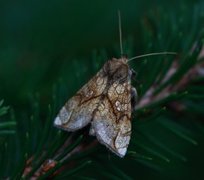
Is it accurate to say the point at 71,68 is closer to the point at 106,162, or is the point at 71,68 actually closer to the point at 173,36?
the point at 173,36

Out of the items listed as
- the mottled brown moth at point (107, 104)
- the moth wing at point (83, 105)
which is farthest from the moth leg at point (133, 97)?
the moth wing at point (83, 105)

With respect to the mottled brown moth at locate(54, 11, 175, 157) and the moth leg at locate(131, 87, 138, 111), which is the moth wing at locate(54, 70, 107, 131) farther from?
the moth leg at locate(131, 87, 138, 111)

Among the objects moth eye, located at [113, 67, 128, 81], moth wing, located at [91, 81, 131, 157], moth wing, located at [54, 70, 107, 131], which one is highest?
moth eye, located at [113, 67, 128, 81]

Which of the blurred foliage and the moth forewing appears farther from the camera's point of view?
the moth forewing

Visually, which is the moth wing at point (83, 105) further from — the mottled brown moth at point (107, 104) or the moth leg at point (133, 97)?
the moth leg at point (133, 97)

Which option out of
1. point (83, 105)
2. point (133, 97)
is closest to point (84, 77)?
point (83, 105)

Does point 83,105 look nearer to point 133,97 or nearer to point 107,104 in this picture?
point 107,104

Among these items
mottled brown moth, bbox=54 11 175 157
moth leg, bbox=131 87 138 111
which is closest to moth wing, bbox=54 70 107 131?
mottled brown moth, bbox=54 11 175 157

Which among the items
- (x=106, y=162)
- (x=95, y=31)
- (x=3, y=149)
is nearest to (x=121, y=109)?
(x=106, y=162)
